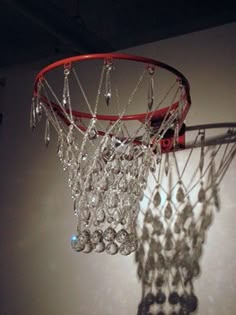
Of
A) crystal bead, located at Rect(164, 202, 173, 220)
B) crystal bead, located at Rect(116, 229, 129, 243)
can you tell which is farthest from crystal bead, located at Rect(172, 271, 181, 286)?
crystal bead, located at Rect(116, 229, 129, 243)

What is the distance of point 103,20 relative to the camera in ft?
8.36

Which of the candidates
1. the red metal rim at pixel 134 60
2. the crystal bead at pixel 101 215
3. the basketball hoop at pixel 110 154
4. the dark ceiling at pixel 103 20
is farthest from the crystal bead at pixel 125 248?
the dark ceiling at pixel 103 20

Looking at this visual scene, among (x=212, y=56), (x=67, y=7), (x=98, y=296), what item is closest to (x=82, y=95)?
(x=67, y=7)

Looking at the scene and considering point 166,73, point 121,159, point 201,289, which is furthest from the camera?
point 166,73

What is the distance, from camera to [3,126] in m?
2.71

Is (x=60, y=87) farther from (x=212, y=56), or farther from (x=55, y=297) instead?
(x=55, y=297)

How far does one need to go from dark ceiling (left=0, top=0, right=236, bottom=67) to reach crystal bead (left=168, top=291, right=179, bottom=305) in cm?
130

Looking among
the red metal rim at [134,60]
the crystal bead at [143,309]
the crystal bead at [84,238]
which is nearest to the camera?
the red metal rim at [134,60]

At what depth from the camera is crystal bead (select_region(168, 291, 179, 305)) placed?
6.41ft

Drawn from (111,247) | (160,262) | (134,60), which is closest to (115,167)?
(111,247)

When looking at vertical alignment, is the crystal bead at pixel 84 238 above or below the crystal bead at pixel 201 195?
below

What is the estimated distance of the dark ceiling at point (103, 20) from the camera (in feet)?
7.47

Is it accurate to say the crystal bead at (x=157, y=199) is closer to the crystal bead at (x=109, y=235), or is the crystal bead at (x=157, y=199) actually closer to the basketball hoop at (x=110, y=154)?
the basketball hoop at (x=110, y=154)

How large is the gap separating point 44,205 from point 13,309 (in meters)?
0.53
